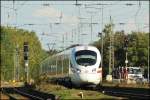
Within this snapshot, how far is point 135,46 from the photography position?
384ft

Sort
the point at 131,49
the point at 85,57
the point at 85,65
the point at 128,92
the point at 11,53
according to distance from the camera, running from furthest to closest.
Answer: the point at 11,53 < the point at 131,49 < the point at 85,57 < the point at 85,65 < the point at 128,92

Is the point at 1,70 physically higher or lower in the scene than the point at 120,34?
lower

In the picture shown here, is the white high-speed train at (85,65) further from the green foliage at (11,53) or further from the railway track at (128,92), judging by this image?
the green foliage at (11,53)

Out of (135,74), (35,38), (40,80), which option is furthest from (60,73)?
(35,38)

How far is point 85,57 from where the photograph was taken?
42000 mm

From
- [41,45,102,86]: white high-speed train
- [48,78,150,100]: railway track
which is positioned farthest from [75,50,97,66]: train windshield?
[48,78,150,100]: railway track

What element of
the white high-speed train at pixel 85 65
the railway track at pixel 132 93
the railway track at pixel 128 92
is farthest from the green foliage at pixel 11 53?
the railway track at pixel 132 93

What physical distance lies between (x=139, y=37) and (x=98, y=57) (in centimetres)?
7626

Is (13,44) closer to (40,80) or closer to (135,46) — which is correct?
(135,46)

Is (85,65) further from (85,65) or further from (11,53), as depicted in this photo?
(11,53)

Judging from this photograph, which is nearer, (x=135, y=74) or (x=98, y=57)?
(x=98, y=57)

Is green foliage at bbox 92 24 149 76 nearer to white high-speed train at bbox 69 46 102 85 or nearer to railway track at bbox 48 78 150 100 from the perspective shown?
railway track at bbox 48 78 150 100

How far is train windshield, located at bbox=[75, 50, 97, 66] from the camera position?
4166 cm

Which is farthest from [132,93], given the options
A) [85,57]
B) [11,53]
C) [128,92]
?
[11,53]
